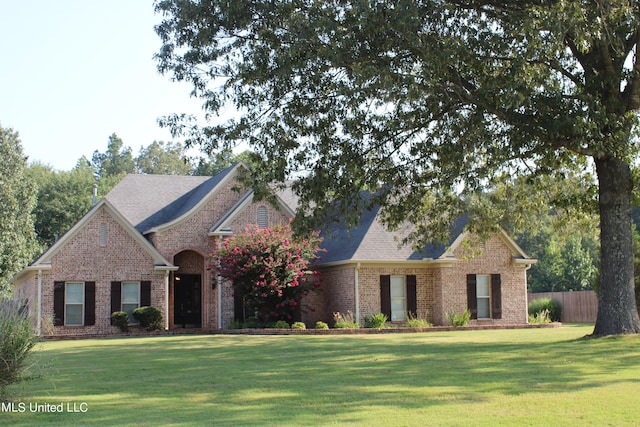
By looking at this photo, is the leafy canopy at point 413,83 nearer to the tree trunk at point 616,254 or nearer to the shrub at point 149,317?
the tree trunk at point 616,254

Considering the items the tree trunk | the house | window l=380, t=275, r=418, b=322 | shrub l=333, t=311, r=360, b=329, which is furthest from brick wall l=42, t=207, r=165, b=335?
the tree trunk

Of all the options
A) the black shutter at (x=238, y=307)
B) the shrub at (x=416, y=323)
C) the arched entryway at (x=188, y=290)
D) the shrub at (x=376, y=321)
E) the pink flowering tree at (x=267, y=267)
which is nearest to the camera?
the pink flowering tree at (x=267, y=267)

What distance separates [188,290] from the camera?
35531 millimetres

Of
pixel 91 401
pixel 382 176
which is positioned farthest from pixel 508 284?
pixel 91 401

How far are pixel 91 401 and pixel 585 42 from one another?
12535 mm

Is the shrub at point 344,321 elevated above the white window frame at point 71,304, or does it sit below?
below

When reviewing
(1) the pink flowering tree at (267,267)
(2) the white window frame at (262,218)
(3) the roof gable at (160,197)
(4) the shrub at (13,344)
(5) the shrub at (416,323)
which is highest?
(3) the roof gable at (160,197)

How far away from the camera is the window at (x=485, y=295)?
110 feet

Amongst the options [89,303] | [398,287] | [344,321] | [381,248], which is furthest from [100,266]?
[398,287]

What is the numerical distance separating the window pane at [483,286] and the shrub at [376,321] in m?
4.94

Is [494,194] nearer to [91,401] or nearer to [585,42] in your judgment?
[585,42]

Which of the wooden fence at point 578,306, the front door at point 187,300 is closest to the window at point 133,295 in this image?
the front door at point 187,300

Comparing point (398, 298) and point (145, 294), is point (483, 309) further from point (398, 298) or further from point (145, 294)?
point (145, 294)

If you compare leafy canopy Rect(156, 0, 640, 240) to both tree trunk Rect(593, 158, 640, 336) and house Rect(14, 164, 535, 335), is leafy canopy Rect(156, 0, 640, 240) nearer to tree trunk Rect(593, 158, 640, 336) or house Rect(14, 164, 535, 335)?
tree trunk Rect(593, 158, 640, 336)
